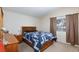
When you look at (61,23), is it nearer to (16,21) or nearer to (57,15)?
(57,15)

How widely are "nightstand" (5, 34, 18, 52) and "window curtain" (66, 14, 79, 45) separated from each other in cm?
74

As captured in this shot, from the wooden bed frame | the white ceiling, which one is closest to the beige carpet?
the wooden bed frame

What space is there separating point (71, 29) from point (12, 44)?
33.6 inches

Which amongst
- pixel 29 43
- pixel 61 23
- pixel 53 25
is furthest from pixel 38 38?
pixel 61 23

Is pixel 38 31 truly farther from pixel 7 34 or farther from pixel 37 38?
pixel 7 34

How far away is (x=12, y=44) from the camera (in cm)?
163

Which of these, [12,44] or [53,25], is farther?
[53,25]

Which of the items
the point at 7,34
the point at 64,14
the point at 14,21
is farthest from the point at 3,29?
the point at 64,14

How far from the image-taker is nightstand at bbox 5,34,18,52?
1609 mm

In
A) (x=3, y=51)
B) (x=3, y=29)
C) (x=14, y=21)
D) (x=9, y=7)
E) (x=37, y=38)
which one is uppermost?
(x=9, y=7)

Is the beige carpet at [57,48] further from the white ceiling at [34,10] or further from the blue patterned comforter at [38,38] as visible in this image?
the white ceiling at [34,10]

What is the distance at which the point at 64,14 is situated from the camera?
167 centimetres

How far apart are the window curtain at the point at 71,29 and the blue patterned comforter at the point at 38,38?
216 mm
